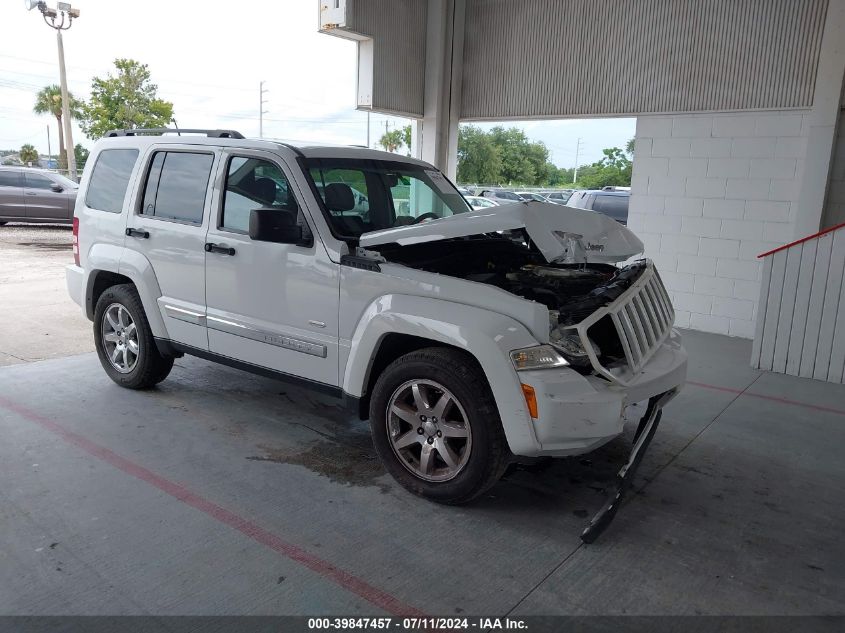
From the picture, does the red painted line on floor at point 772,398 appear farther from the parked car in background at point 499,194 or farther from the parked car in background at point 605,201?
the parked car in background at point 499,194

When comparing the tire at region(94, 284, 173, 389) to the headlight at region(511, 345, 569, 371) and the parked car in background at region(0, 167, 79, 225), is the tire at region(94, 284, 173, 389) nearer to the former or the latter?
the headlight at region(511, 345, 569, 371)

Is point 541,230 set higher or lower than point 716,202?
lower

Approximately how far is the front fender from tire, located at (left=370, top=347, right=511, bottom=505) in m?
0.11

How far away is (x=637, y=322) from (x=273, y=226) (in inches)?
83.8

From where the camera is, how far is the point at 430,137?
34.1 feet

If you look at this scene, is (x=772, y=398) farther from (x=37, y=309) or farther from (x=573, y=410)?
(x=37, y=309)

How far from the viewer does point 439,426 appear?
341 centimetres

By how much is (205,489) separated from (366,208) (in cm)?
197

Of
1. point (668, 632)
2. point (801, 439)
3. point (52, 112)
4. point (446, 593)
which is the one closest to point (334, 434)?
point (446, 593)

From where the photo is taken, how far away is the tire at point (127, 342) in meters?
4.95

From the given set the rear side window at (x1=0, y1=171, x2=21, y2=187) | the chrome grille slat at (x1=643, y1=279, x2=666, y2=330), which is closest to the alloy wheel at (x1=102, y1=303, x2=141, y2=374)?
the chrome grille slat at (x1=643, y1=279, x2=666, y2=330)

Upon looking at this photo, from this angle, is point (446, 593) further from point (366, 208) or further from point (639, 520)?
point (366, 208)

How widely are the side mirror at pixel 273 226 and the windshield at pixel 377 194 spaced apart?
0.81 feet

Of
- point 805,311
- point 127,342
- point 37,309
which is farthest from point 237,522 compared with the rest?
point 37,309
